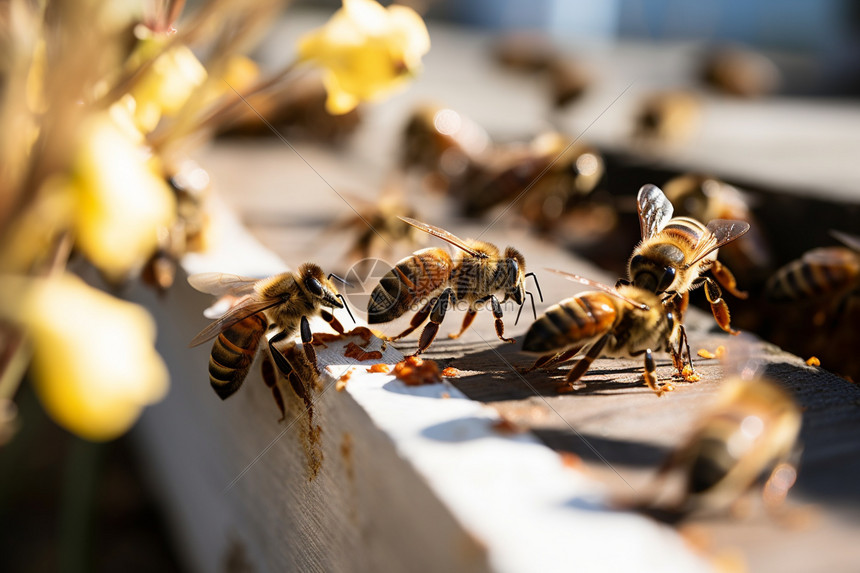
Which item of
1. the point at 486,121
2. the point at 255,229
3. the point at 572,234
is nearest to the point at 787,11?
the point at 486,121

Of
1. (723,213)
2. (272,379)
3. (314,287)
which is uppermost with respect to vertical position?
(314,287)

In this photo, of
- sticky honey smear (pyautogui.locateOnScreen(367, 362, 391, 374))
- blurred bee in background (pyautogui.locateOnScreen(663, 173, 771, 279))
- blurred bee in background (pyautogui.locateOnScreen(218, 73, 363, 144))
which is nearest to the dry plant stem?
sticky honey smear (pyautogui.locateOnScreen(367, 362, 391, 374))

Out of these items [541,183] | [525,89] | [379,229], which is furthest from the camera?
[525,89]

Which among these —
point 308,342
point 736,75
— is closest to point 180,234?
point 308,342

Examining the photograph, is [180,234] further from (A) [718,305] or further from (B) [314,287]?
(A) [718,305]

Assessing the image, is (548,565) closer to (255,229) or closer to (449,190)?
(255,229)

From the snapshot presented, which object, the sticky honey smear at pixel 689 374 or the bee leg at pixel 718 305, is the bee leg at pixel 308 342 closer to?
the sticky honey smear at pixel 689 374

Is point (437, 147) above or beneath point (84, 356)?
beneath
